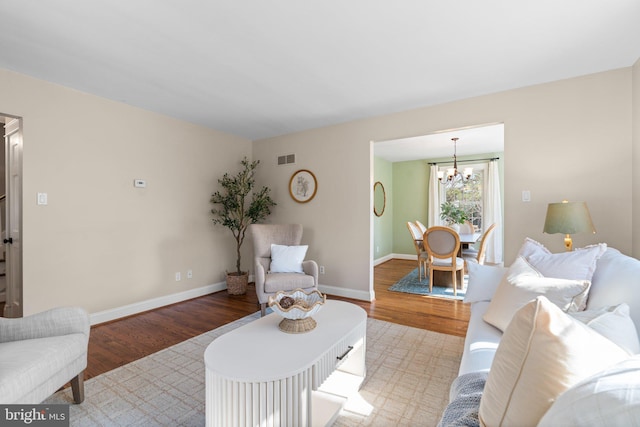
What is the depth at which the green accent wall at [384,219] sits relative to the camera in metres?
6.57

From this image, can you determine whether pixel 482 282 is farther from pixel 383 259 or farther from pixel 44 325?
pixel 383 259

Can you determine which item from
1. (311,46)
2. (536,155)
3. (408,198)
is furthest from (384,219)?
(311,46)

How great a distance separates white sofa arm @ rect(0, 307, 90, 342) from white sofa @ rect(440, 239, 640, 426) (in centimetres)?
202

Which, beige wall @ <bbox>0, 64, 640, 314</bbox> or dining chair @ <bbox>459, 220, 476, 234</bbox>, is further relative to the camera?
dining chair @ <bbox>459, 220, 476, 234</bbox>

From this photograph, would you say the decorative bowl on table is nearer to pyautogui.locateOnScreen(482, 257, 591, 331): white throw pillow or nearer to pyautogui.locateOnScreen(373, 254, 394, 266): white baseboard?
pyautogui.locateOnScreen(482, 257, 591, 331): white throw pillow

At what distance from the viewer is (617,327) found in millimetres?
935

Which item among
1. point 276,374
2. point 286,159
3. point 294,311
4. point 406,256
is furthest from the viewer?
point 406,256

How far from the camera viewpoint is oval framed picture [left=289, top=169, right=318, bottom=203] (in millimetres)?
4312

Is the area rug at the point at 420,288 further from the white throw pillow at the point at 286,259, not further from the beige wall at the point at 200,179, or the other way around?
the white throw pillow at the point at 286,259

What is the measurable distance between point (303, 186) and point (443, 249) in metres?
2.23

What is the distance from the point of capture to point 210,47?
7.25ft

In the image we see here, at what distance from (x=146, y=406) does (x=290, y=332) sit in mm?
986

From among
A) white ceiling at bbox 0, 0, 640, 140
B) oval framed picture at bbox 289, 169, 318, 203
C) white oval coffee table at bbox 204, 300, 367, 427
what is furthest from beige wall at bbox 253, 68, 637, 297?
white oval coffee table at bbox 204, 300, 367, 427

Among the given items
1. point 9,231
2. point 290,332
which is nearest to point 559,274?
point 290,332
